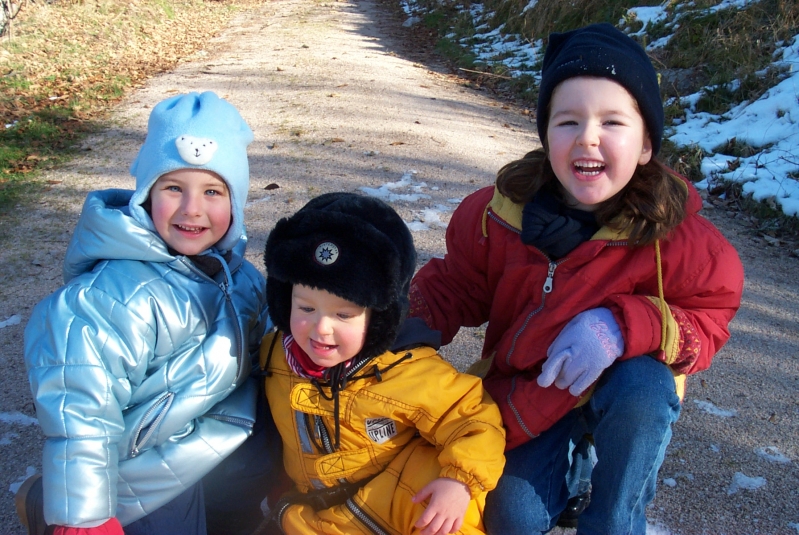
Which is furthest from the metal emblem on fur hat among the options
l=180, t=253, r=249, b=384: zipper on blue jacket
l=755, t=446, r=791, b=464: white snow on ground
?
l=755, t=446, r=791, b=464: white snow on ground

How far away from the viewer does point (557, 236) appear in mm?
1919

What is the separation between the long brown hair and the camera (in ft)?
6.03

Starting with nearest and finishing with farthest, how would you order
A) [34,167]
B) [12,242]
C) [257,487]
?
[257,487] < [12,242] < [34,167]

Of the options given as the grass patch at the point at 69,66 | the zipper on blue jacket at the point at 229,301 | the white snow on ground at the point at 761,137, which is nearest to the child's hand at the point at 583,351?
the zipper on blue jacket at the point at 229,301

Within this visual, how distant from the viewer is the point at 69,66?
702cm

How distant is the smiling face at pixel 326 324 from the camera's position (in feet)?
5.82

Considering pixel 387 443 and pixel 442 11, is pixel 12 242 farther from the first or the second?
pixel 442 11

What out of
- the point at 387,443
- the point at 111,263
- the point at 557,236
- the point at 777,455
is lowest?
the point at 777,455

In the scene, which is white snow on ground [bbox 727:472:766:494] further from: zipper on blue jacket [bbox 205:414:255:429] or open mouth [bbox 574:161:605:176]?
zipper on blue jacket [bbox 205:414:255:429]

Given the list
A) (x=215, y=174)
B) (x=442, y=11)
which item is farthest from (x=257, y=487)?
(x=442, y=11)

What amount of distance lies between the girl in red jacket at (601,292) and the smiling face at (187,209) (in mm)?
917

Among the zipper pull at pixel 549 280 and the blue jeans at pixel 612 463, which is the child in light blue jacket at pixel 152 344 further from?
the zipper pull at pixel 549 280

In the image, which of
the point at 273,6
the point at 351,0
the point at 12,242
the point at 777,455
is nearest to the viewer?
the point at 777,455

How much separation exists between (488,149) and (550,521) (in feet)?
13.4
